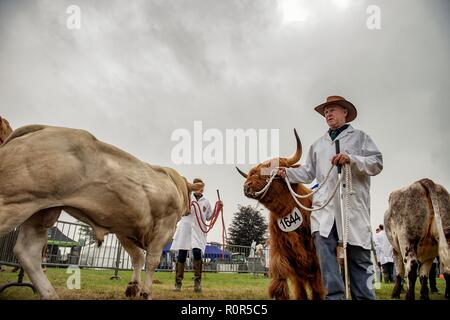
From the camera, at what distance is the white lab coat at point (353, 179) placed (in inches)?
134

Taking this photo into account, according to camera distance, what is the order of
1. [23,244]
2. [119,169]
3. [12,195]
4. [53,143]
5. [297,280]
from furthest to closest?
[297,280] → [119,169] → [23,244] → [53,143] → [12,195]

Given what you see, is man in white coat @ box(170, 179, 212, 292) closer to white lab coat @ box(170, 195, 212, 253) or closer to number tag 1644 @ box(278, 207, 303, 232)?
white lab coat @ box(170, 195, 212, 253)

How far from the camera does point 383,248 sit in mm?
12961

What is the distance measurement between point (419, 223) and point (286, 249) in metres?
2.46

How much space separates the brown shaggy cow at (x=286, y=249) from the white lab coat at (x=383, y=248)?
9.80m

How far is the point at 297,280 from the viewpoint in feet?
13.6

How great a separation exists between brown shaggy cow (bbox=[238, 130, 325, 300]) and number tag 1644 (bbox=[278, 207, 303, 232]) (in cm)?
5

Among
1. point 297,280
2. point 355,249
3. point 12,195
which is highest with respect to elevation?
point 12,195

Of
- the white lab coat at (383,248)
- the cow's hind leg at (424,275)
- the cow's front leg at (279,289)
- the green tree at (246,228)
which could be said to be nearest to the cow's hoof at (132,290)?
the cow's front leg at (279,289)

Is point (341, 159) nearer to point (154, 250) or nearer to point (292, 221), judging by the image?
point (292, 221)
